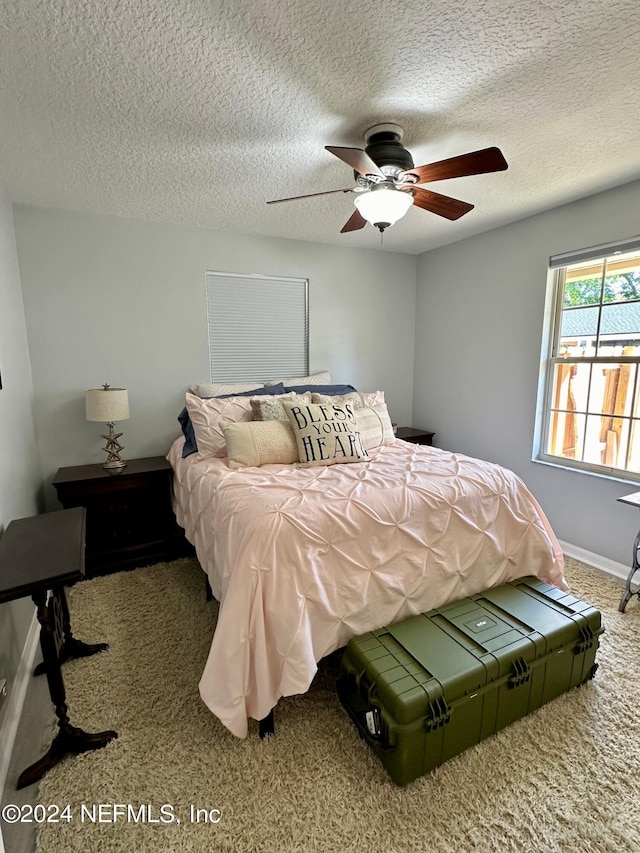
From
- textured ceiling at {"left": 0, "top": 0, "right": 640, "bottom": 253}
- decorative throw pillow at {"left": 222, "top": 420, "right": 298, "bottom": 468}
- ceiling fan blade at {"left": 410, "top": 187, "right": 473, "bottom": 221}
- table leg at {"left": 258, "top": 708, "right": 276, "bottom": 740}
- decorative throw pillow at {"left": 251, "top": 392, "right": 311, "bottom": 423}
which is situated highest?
textured ceiling at {"left": 0, "top": 0, "right": 640, "bottom": 253}

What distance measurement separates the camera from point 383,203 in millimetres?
1838

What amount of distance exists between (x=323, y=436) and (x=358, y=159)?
1.39 meters

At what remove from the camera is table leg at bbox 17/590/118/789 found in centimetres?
138

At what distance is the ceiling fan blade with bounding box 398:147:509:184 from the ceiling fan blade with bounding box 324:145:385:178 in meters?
0.18

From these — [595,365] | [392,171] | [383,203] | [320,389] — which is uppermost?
[392,171]

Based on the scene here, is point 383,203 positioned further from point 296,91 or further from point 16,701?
point 16,701

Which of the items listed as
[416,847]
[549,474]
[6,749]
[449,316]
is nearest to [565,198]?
[449,316]

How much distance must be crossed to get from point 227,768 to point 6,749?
0.80m

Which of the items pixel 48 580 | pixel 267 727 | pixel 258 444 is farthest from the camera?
pixel 258 444

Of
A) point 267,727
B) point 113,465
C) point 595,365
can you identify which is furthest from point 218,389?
point 595,365

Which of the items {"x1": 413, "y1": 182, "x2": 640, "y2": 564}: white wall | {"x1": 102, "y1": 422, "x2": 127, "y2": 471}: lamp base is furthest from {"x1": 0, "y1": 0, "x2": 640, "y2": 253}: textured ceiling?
{"x1": 102, "y1": 422, "x2": 127, "y2": 471}: lamp base

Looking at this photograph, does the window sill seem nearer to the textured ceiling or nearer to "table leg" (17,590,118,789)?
the textured ceiling

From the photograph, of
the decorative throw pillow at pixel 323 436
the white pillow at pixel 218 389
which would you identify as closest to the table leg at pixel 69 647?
the decorative throw pillow at pixel 323 436

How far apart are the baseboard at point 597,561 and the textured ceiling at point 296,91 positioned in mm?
2417
